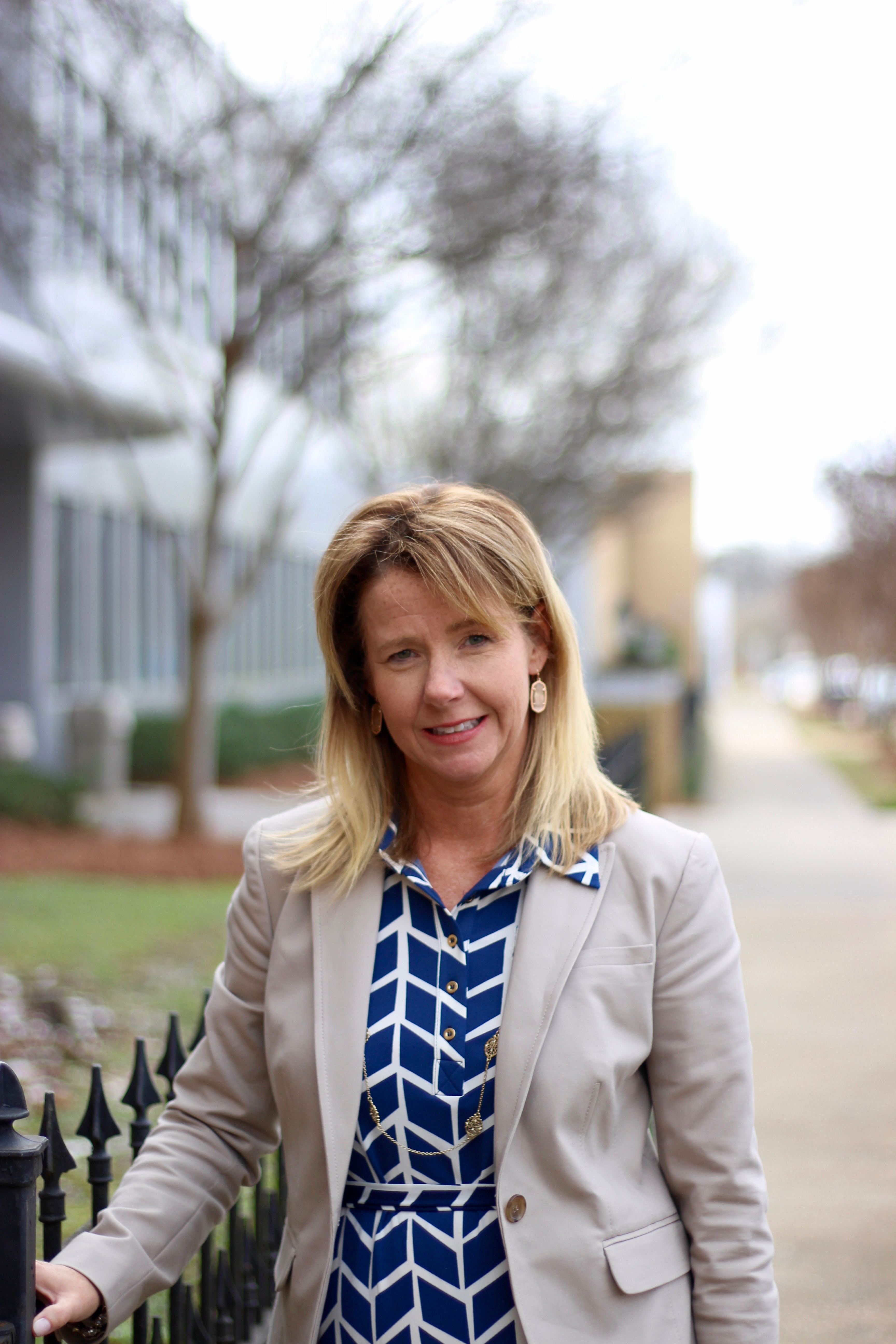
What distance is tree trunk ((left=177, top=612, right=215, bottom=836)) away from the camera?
12.3 meters

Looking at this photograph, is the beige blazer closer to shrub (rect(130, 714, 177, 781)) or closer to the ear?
the ear

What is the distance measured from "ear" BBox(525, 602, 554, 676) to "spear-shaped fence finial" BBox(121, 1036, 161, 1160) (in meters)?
1.08

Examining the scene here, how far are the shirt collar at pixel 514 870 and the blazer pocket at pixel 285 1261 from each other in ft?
1.90

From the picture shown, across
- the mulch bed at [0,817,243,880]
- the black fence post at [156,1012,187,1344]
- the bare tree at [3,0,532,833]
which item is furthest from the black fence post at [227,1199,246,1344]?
the bare tree at [3,0,532,833]

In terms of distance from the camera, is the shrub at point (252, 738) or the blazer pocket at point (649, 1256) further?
the shrub at point (252, 738)

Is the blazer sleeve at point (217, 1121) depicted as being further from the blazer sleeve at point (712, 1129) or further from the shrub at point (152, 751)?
the shrub at point (152, 751)

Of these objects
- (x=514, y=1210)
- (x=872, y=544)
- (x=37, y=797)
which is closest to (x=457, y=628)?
(x=514, y=1210)

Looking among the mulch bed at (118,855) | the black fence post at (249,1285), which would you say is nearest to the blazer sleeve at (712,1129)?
the black fence post at (249,1285)

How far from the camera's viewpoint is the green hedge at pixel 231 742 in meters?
19.5

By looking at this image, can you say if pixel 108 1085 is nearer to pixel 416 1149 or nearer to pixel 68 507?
pixel 416 1149

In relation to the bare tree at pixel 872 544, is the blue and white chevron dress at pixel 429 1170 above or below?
below

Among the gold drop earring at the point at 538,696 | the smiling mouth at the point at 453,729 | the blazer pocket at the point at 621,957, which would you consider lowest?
the blazer pocket at the point at 621,957

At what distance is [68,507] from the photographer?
18.6 m

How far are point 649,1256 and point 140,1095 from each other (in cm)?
112
